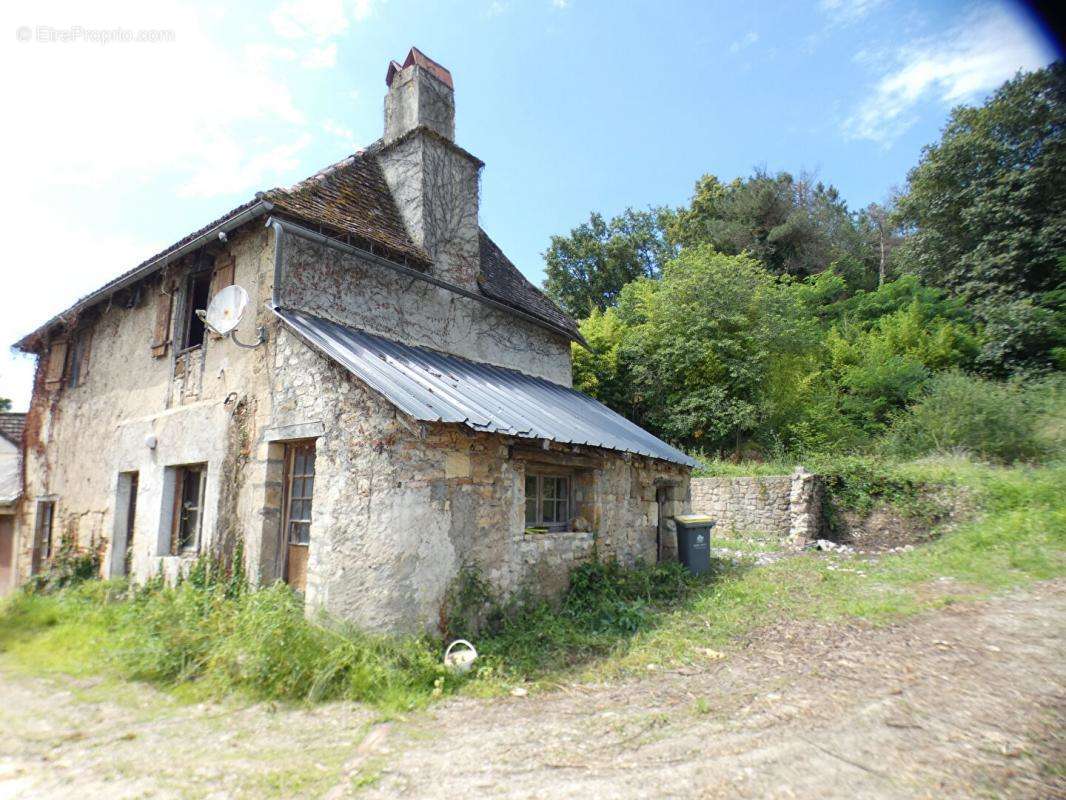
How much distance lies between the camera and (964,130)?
22250mm

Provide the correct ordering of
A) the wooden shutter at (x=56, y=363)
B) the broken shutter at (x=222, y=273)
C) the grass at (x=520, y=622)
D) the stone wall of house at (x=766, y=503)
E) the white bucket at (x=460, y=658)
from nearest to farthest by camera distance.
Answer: the grass at (x=520, y=622), the white bucket at (x=460, y=658), the broken shutter at (x=222, y=273), the wooden shutter at (x=56, y=363), the stone wall of house at (x=766, y=503)

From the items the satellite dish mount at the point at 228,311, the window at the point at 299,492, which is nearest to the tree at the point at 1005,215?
the window at the point at 299,492

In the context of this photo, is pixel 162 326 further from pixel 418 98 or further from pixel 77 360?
pixel 418 98

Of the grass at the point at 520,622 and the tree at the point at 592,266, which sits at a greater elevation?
the tree at the point at 592,266

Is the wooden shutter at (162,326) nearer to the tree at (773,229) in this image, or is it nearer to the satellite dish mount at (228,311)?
the satellite dish mount at (228,311)

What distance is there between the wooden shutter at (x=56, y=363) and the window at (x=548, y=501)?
34.9 ft

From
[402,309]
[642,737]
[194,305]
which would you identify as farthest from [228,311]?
[642,737]

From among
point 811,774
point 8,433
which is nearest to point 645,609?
point 811,774

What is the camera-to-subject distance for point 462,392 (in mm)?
7047

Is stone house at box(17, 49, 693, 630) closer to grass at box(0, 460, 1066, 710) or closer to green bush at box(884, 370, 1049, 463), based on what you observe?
grass at box(0, 460, 1066, 710)

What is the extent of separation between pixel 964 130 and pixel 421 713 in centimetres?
2861

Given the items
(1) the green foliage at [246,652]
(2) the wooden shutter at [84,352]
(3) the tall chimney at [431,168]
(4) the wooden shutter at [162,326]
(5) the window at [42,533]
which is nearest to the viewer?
(1) the green foliage at [246,652]

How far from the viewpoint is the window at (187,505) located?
8016 mm

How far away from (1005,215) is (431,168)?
22.0 metres
